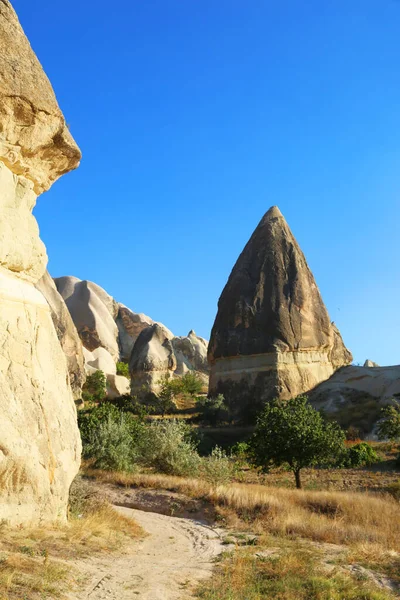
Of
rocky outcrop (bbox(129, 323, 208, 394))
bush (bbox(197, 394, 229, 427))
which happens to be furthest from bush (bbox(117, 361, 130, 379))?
bush (bbox(197, 394, 229, 427))

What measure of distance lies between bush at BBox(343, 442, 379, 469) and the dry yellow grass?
213 inches

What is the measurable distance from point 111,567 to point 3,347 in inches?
88.9

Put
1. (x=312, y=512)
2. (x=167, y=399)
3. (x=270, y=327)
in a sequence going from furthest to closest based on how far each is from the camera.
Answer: (x=167, y=399) → (x=270, y=327) → (x=312, y=512)

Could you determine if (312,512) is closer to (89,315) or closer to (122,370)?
(122,370)

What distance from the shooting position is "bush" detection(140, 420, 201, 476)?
12.9 metres

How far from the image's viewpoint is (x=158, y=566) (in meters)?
5.40

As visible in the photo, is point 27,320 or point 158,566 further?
point 27,320

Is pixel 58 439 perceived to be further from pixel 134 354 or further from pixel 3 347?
pixel 134 354

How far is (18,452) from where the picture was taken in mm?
5062

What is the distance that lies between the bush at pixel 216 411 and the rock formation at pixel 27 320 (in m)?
19.7

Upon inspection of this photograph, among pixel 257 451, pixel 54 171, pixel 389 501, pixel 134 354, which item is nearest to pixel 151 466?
pixel 257 451

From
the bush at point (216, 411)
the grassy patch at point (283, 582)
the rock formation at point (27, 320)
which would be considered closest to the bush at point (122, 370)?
the bush at point (216, 411)

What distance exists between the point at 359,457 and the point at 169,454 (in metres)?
6.46

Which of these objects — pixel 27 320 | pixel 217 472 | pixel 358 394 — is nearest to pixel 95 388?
pixel 358 394
